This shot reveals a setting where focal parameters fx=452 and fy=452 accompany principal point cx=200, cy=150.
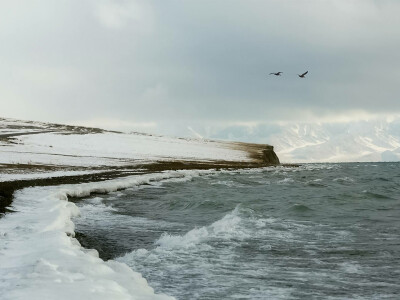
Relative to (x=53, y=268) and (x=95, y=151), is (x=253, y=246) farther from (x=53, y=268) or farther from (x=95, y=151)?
(x=95, y=151)

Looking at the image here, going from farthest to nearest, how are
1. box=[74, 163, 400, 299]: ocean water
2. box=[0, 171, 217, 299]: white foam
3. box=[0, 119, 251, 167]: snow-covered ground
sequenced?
box=[0, 119, 251, 167]: snow-covered ground, box=[74, 163, 400, 299]: ocean water, box=[0, 171, 217, 299]: white foam

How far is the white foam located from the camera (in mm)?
7664

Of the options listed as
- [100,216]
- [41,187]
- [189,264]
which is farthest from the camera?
[41,187]

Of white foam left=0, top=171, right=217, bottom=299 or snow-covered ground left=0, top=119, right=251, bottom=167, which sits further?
snow-covered ground left=0, top=119, right=251, bottom=167

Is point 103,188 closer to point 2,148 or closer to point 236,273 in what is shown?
point 236,273

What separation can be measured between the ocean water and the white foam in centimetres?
101

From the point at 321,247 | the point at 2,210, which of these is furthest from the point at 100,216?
the point at 321,247

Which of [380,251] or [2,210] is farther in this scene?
[2,210]

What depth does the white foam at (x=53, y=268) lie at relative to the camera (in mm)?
7664

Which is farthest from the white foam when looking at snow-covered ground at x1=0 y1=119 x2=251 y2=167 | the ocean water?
snow-covered ground at x1=0 y1=119 x2=251 y2=167

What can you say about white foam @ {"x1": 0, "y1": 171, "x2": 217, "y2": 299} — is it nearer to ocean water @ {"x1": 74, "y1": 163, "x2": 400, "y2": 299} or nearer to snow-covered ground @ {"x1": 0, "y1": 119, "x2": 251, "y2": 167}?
ocean water @ {"x1": 74, "y1": 163, "x2": 400, "y2": 299}

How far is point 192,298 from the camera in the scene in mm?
8914

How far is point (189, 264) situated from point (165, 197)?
17.0 meters

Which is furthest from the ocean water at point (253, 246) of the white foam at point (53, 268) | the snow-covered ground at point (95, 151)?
the snow-covered ground at point (95, 151)
